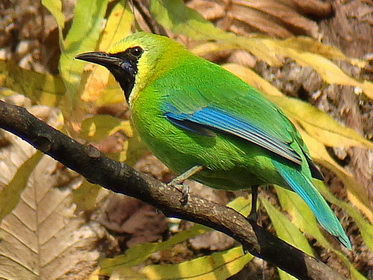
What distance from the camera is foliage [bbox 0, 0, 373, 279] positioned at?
410 centimetres

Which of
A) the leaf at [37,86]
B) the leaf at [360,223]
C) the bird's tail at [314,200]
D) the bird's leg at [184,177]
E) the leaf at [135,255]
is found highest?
the bird's tail at [314,200]

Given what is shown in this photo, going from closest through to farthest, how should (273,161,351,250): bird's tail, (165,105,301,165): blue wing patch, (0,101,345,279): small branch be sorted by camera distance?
(0,101,345,279): small branch → (273,161,351,250): bird's tail → (165,105,301,165): blue wing patch

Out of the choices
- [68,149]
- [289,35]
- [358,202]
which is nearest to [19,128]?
[68,149]

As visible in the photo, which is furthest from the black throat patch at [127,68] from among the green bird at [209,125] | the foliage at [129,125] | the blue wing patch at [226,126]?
the blue wing patch at [226,126]

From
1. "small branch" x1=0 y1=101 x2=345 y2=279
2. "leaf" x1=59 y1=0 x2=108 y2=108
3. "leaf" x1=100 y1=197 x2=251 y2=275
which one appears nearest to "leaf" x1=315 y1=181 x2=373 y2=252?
"leaf" x1=100 y1=197 x2=251 y2=275

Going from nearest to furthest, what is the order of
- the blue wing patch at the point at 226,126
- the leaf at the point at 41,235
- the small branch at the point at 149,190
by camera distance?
1. the small branch at the point at 149,190
2. the blue wing patch at the point at 226,126
3. the leaf at the point at 41,235

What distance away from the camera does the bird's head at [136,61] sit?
4285 mm

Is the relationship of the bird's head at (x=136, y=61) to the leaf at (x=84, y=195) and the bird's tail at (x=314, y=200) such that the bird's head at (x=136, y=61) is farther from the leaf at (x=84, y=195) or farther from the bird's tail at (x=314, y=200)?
the bird's tail at (x=314, y=200)

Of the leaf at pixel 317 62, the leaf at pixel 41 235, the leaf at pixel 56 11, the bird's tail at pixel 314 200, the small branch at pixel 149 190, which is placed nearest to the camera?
the small branch at pixel 149 190

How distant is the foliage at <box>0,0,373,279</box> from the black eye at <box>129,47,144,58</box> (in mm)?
171

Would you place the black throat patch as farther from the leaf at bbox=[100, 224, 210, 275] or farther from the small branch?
the small branch

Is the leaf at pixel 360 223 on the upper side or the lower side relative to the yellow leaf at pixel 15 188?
upper

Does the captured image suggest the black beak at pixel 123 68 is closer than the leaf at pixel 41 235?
Yes

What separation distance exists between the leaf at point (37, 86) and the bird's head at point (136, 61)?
33cm
